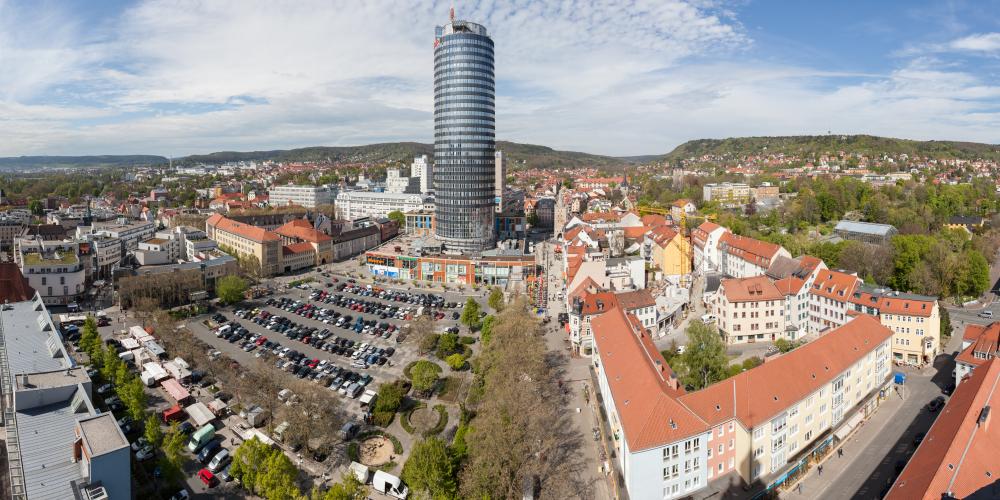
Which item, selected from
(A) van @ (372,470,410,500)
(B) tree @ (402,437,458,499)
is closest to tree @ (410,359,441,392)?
(A) van @ (372,470,410,500)

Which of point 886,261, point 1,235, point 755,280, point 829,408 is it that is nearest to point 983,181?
point 886,261

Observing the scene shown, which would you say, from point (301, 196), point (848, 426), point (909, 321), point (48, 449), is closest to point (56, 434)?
point (48, 449)

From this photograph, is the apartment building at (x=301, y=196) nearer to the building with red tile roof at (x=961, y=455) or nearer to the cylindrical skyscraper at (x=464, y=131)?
the cylindrical skyscraper at (x=464, y=131)

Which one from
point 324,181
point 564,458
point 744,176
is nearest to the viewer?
point 564,458

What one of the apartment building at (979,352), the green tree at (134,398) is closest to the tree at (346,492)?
the green tree at (134,398)

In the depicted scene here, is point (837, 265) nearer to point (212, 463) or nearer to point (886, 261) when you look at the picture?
point (886, 261)
